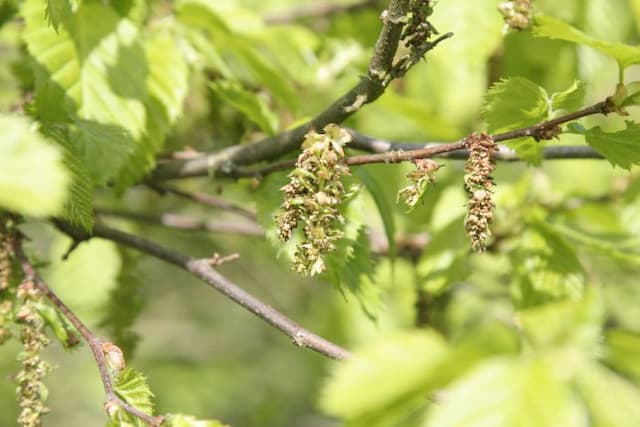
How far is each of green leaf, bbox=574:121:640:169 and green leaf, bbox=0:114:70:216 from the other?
0.73 metres

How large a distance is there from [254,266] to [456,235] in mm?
2374

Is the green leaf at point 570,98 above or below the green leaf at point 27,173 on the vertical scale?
above

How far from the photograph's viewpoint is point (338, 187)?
3.29ft

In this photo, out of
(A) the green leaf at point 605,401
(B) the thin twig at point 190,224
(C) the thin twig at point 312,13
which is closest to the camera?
(A) the green leaf at point 605,401

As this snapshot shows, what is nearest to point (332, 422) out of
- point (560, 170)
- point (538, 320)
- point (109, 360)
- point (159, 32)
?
point (560, 170)

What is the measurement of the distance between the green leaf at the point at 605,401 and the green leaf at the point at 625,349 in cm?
8

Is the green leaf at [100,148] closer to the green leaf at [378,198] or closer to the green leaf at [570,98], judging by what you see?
the green leaf at [378,198]

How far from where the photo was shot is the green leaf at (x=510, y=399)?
26.1 inches

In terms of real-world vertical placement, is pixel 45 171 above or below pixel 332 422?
below

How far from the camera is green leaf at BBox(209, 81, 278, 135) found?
4.99ft

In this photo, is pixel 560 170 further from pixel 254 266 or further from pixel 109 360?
pixel 109 360

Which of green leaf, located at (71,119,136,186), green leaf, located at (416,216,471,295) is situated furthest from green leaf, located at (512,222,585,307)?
green leaf, located at (71,119,136,186)

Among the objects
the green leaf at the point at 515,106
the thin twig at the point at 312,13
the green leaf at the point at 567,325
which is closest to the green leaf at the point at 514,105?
the green leaf at the point at 515,106

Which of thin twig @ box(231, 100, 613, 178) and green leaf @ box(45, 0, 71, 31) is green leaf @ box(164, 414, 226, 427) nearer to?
thin twig @ box(231, 100, 613, 178)
